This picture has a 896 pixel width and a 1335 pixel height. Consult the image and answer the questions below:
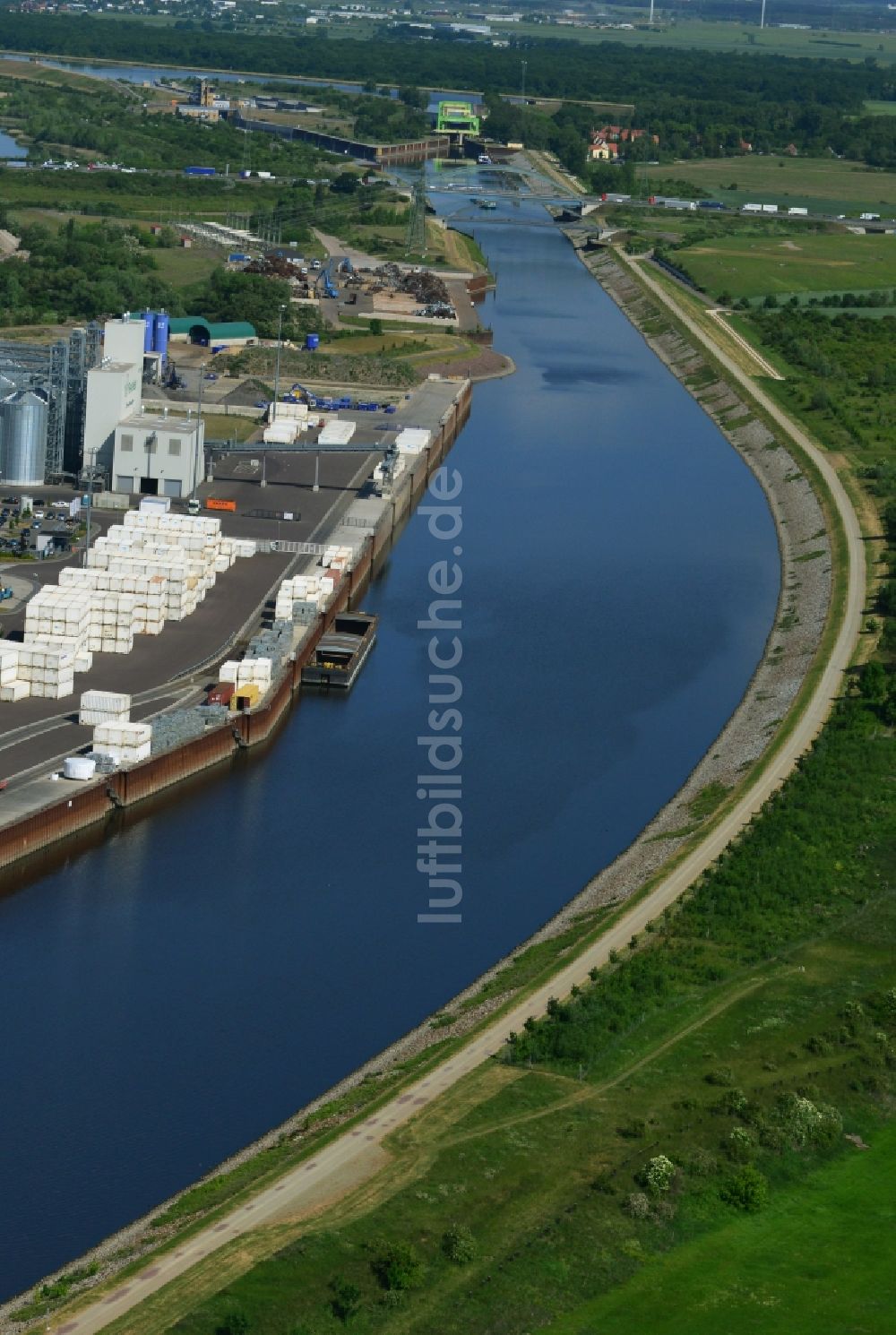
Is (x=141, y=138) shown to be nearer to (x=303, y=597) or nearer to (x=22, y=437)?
(x=22, y=437)

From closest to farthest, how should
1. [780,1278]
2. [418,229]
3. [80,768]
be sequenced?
[780,1278]
[80,768]
[418,229]

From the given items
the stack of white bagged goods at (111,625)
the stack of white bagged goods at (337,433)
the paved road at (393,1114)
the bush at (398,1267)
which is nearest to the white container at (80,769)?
the stack of white bagged goods at (111,625)

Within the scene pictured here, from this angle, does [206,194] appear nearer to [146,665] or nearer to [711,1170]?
[146,665]

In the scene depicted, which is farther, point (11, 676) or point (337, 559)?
point (337, 559)

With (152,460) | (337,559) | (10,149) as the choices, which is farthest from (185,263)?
(337,559)

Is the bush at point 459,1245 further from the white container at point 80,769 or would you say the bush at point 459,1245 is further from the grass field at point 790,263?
the grass field at point 790,263

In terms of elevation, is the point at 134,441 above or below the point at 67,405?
below

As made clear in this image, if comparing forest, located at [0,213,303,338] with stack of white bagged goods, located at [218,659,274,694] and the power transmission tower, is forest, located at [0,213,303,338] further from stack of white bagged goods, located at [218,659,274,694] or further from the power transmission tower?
stack of white bagged goods, located at [218,659,274,694]

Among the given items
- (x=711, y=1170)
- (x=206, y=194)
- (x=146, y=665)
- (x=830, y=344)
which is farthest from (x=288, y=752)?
(x=206, y=194)
